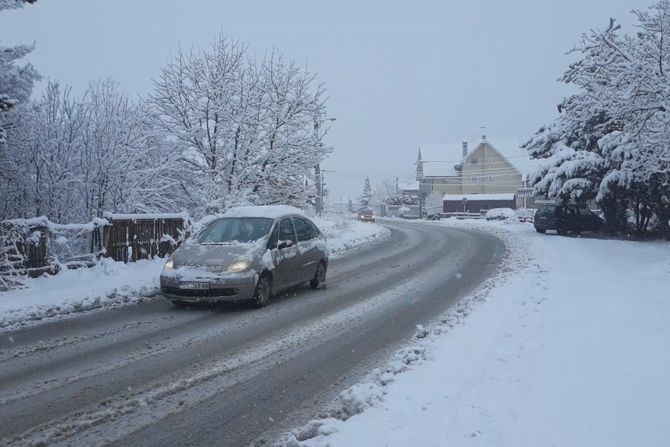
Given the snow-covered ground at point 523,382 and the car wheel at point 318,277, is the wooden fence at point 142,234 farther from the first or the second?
the snow-covered ground at point 523,382

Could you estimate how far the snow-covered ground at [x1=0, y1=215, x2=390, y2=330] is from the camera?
8.65 meters

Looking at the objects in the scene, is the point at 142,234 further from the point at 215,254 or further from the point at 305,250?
the point at 215,254

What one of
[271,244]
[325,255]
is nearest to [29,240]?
[271,244]

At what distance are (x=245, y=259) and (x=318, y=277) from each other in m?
2.91

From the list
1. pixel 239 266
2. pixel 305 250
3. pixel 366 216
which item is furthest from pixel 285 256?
pixel 366 216

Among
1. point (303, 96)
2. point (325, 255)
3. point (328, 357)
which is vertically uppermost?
point (303, 96)

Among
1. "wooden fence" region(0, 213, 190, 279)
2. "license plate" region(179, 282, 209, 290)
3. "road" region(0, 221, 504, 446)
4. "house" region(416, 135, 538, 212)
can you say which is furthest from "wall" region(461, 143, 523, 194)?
"license plate" region(179, 282, 209, 290)

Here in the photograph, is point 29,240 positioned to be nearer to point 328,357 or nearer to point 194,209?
point 328,357

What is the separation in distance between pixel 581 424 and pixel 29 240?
32.5 ft

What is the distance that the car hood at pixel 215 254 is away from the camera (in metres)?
9.21

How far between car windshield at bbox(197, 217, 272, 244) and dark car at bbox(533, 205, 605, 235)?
23.6 metres

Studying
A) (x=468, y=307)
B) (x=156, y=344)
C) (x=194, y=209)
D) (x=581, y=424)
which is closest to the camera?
(x=581, y=424)

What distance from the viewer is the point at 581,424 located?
14.3ft

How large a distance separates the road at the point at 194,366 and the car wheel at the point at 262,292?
0.60ft
